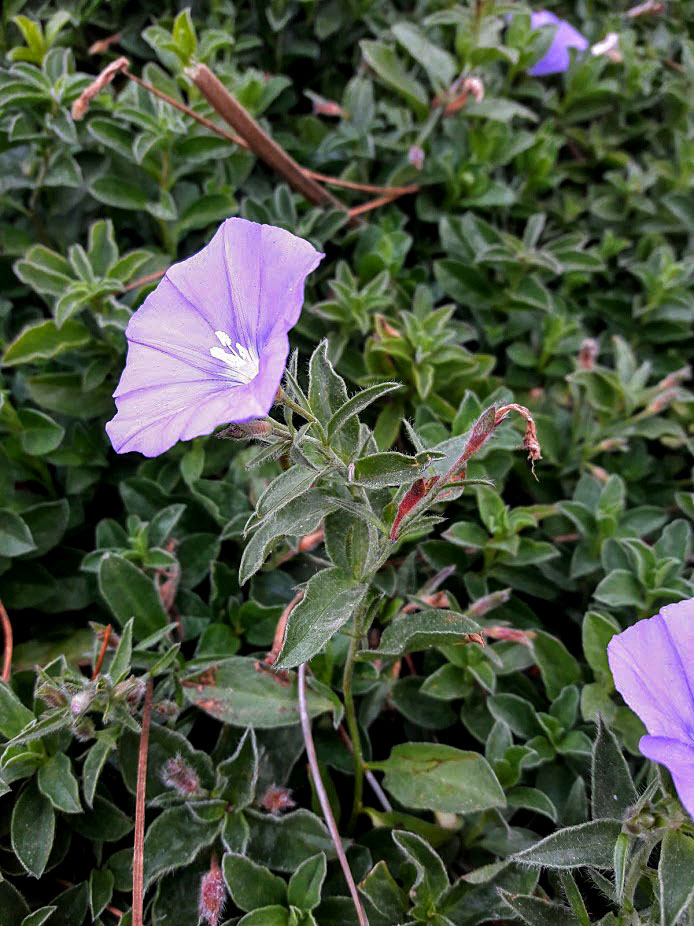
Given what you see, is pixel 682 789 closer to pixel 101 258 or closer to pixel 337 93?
pixel 101 258

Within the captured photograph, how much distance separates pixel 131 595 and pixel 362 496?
0.78 meters

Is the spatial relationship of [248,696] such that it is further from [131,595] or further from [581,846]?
[581,846]

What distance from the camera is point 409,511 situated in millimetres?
1336

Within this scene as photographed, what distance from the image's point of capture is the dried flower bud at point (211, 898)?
149 centimetres

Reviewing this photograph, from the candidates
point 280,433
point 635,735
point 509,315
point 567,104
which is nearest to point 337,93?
point 567,104

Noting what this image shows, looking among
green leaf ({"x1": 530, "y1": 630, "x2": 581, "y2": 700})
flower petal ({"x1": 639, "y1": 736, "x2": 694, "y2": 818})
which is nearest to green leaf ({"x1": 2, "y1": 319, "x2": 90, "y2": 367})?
green leaf ({"x1": 530, "y1": 630, "x2": 581, "y2": 700})

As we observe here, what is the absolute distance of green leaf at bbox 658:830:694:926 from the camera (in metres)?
1.12

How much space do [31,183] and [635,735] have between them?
7.21 ft

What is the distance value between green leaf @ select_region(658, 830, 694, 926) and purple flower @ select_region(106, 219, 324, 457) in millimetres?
904

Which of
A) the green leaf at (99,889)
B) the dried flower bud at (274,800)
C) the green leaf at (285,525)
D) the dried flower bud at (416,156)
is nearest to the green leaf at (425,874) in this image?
the dried flower bud at (274,800)

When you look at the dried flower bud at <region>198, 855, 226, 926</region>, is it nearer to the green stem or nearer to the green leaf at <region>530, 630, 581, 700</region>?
the green stem

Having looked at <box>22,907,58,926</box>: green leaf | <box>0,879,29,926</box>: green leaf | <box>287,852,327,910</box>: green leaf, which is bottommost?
<box>0,879,29,926</box>: green leaf

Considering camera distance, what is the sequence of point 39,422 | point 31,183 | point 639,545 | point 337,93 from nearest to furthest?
1. point 639,545
2. point 39,422
3. point 31,183
4. point 337,93

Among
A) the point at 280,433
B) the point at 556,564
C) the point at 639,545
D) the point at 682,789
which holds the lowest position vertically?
the point at 556,564
